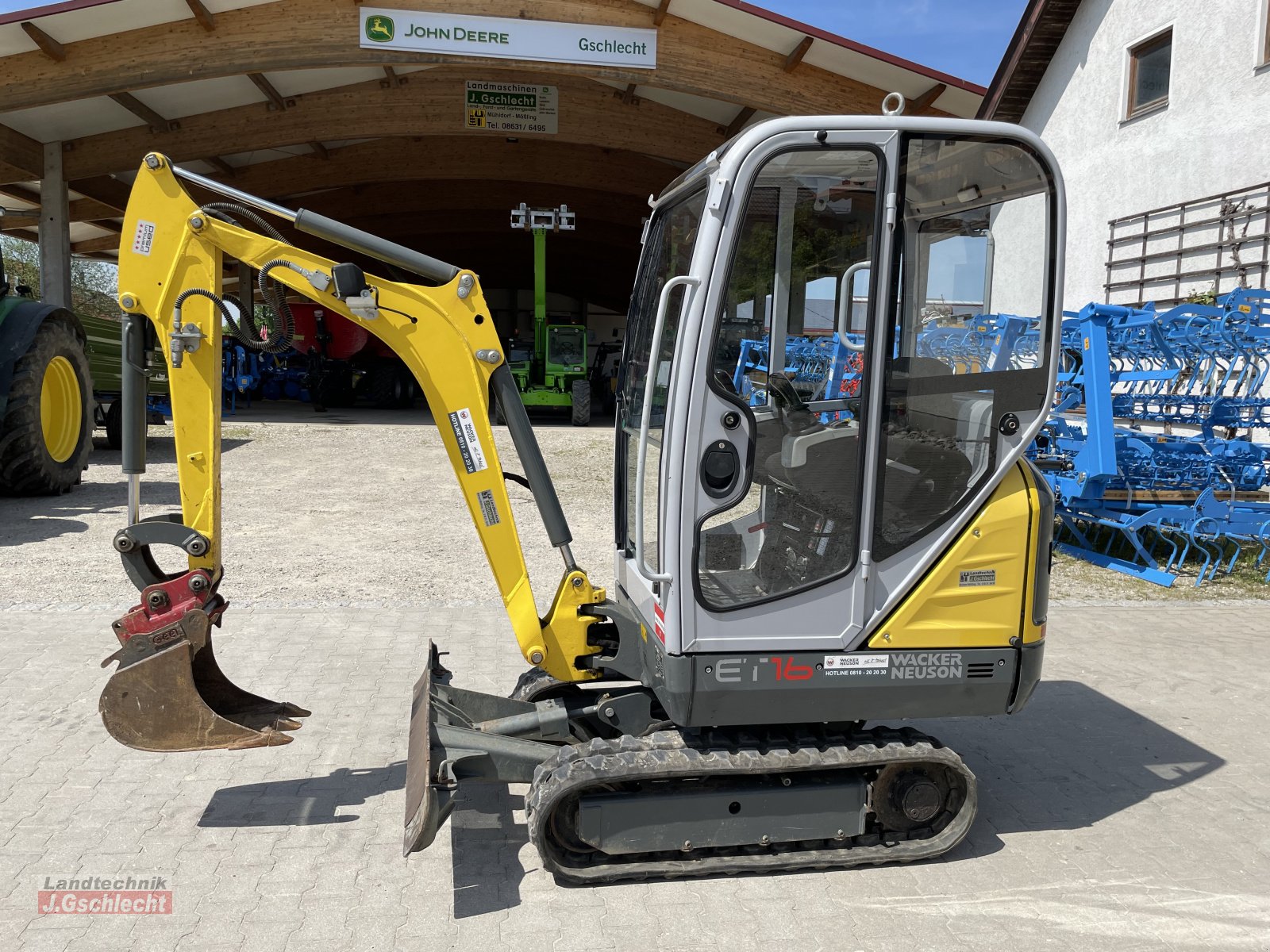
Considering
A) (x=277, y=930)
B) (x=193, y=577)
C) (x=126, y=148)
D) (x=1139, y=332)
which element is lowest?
(x=277, y=930)

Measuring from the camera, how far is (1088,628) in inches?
266

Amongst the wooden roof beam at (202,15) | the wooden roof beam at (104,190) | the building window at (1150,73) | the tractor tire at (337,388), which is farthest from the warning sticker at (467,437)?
the tractor tire at (337,388)

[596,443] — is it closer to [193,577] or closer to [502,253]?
[193,577]

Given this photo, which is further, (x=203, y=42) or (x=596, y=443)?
(x=596, y=443)

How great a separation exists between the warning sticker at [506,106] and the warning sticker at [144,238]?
598 inches

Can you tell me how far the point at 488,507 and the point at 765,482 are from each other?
40.9 inches

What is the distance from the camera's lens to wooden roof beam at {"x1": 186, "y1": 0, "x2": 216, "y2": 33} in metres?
13.1

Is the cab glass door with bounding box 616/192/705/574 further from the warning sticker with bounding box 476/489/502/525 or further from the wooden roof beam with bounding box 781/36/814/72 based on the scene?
the wooden roof beam with bounding box 781/36/814/72

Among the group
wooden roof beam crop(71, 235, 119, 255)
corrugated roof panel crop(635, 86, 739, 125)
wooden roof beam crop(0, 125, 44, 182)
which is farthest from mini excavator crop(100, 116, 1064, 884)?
wooden roof beam crop(71, 235, 119, 255)

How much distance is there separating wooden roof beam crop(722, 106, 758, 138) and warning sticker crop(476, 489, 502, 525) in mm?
15860

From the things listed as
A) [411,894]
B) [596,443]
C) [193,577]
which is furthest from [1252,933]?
[596,443]

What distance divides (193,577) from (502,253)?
33.1m

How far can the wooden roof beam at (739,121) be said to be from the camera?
1805 centimetres

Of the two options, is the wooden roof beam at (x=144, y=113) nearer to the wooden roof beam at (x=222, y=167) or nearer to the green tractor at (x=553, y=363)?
the wooden roof beam at (x=222, y=167)
